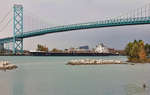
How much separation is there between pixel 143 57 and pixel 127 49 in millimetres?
3114

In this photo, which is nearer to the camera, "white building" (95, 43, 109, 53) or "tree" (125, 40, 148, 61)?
"tree" (125, 40, 148, 61)

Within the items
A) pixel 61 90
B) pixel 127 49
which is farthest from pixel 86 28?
pixel 61 90

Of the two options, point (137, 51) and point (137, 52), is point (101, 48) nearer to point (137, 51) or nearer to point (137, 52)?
point (137, 52)

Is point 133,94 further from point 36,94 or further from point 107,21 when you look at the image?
point 107,21

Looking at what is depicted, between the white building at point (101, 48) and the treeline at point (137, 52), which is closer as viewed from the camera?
the treeline at point (137, 52)

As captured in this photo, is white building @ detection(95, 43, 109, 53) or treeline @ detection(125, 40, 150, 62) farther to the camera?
white building @ detection(95, 43, 109, 53)

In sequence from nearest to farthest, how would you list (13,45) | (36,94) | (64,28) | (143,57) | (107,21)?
(36,94) → (143,57) → (107,21) → (64,28) → (13,45)

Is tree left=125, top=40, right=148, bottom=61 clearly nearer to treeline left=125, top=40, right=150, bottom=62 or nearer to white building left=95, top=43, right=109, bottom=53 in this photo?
treeline left=125, top=40, right=150, bottom=62

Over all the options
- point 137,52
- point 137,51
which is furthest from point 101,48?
point 137,51

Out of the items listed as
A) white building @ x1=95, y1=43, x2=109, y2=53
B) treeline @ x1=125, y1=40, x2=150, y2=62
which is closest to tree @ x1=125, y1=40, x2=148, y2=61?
treeline @ x1=125, y1=40, x2=150, y2=62

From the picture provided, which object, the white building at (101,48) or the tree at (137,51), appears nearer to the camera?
the tree at (137,51)

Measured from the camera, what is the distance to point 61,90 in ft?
42.8

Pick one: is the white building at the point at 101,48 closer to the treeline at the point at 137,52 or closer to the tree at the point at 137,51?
the treeline at the point at 137,52

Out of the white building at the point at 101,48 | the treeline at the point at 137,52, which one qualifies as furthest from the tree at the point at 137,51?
the white building at the point at 101,48
